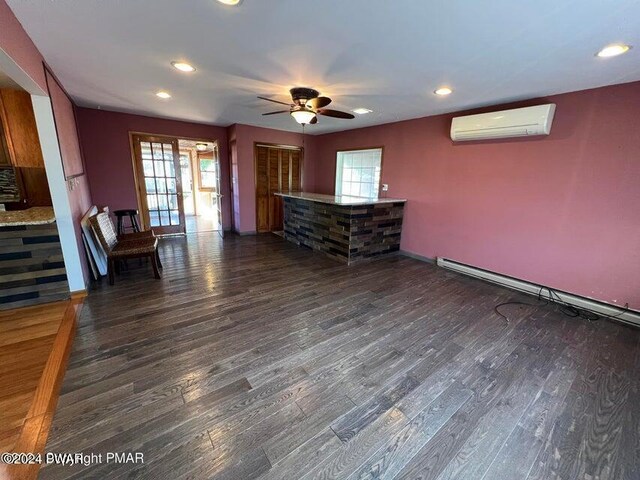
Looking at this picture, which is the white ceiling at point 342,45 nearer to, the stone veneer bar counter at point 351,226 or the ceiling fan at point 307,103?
the ceiling fan at point 307,103

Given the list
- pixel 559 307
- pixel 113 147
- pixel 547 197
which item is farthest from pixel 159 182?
pixel 559 307

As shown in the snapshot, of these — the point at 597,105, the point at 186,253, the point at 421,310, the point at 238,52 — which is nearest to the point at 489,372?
the point at 421,310

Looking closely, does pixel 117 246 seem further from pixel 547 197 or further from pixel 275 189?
pixel 547 197

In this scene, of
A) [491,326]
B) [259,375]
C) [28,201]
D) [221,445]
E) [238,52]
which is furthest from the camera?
[28,201]

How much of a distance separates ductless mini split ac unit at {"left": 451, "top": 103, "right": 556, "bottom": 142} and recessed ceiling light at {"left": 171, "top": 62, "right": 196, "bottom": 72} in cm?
329

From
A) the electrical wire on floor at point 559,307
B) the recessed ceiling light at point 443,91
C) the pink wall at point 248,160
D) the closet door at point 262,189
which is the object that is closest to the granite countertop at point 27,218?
the pink wall at point 248,160

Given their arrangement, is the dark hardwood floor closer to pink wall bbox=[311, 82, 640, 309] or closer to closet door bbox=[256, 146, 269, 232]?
pink wall bbox=[311, 82, 640, 309]

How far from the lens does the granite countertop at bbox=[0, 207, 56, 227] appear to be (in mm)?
2514

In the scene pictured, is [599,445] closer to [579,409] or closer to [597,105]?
[579,409]

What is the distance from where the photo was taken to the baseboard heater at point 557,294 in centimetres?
267

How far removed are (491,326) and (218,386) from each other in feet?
8.11

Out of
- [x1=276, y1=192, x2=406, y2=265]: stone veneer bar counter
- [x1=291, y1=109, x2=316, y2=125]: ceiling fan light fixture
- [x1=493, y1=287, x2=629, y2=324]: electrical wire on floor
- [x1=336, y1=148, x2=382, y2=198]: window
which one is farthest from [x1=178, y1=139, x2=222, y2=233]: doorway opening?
[x1=493, y1=287, x2=629, y2=324]: electrical wire on floor

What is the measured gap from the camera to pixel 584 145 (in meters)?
2.75

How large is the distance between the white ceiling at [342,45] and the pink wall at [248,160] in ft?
6.89
